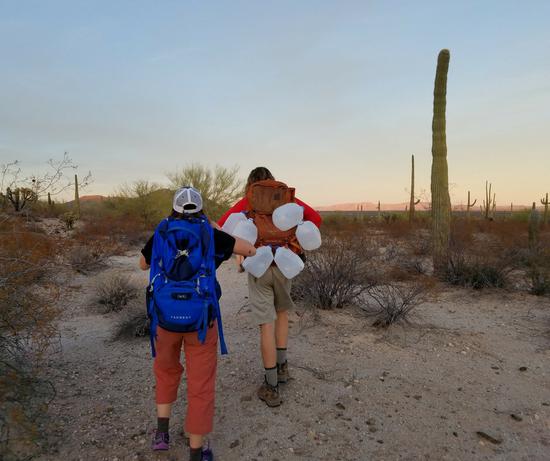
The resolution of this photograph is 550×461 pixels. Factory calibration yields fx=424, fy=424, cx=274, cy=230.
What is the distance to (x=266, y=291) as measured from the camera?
3.03 metres

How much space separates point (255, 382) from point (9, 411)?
179 cm

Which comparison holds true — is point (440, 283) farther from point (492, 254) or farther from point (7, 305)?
point (7, 305)

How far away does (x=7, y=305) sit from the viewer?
2.98 meters

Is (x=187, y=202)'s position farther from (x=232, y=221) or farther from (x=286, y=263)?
(x=286, y=263)

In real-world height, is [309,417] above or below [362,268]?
below

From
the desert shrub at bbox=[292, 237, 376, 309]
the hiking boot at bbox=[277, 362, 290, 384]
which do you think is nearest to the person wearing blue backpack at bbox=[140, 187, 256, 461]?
the hiking boot at bbox=[277, 362, 290, 384]

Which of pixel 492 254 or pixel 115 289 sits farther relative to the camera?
pixel 492 254

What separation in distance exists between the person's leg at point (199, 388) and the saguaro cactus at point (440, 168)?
21.3ft

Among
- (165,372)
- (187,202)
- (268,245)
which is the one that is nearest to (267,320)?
(268,245)

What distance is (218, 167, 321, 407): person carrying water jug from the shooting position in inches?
117

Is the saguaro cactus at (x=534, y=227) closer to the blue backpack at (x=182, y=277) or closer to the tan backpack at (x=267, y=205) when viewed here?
the tan backpack at (x=267, y=205)

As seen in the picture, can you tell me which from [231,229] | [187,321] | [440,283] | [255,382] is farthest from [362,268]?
[187,321]

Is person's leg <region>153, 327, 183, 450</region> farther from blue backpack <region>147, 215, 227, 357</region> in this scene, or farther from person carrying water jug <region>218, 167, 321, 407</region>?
person carrying water jug <region>218, 167, 321, 407</region>

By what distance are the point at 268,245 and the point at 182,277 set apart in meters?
0.91
